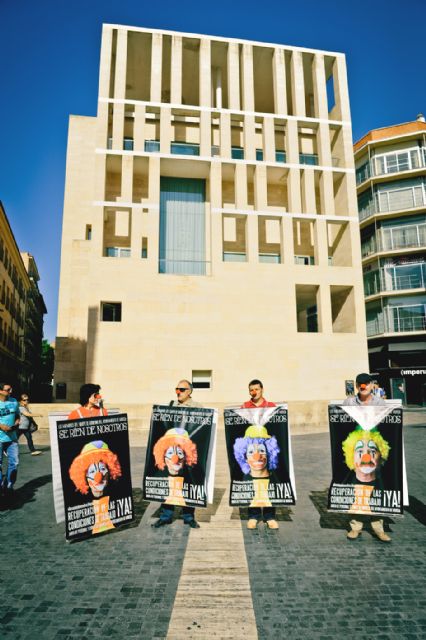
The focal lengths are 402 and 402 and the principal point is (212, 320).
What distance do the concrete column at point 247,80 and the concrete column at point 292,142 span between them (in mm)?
2799

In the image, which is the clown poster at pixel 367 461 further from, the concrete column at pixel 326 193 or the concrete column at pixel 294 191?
the concrete column at pixel 326 193

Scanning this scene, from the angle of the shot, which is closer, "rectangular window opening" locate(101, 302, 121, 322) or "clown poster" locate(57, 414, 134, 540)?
"clown poster" locate(57, 414, 134, 540)

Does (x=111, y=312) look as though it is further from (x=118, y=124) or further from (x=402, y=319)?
(x=402, y=319)

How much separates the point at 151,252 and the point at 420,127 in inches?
1161

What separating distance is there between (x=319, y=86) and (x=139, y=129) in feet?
41.6

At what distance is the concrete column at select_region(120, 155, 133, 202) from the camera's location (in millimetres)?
24356

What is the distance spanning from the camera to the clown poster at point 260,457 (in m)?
5.93

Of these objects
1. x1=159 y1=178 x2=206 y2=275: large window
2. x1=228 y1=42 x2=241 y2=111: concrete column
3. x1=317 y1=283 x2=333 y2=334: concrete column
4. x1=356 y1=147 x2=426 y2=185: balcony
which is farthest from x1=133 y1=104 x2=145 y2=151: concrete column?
x1=356 y1=147 x2=426 y2=185: balcony

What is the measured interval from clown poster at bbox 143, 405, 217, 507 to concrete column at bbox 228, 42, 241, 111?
25288 mm

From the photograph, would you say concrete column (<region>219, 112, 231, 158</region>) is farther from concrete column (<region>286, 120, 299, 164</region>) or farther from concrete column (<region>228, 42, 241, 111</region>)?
concrete column (<region>286, 120, 299, 164</region>)

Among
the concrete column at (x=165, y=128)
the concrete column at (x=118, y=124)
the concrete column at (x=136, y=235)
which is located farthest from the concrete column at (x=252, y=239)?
the concrete column at (x=118, y=124)

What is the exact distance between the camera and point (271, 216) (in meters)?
25.4

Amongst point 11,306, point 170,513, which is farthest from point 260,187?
point 11,306

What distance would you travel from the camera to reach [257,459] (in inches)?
238
